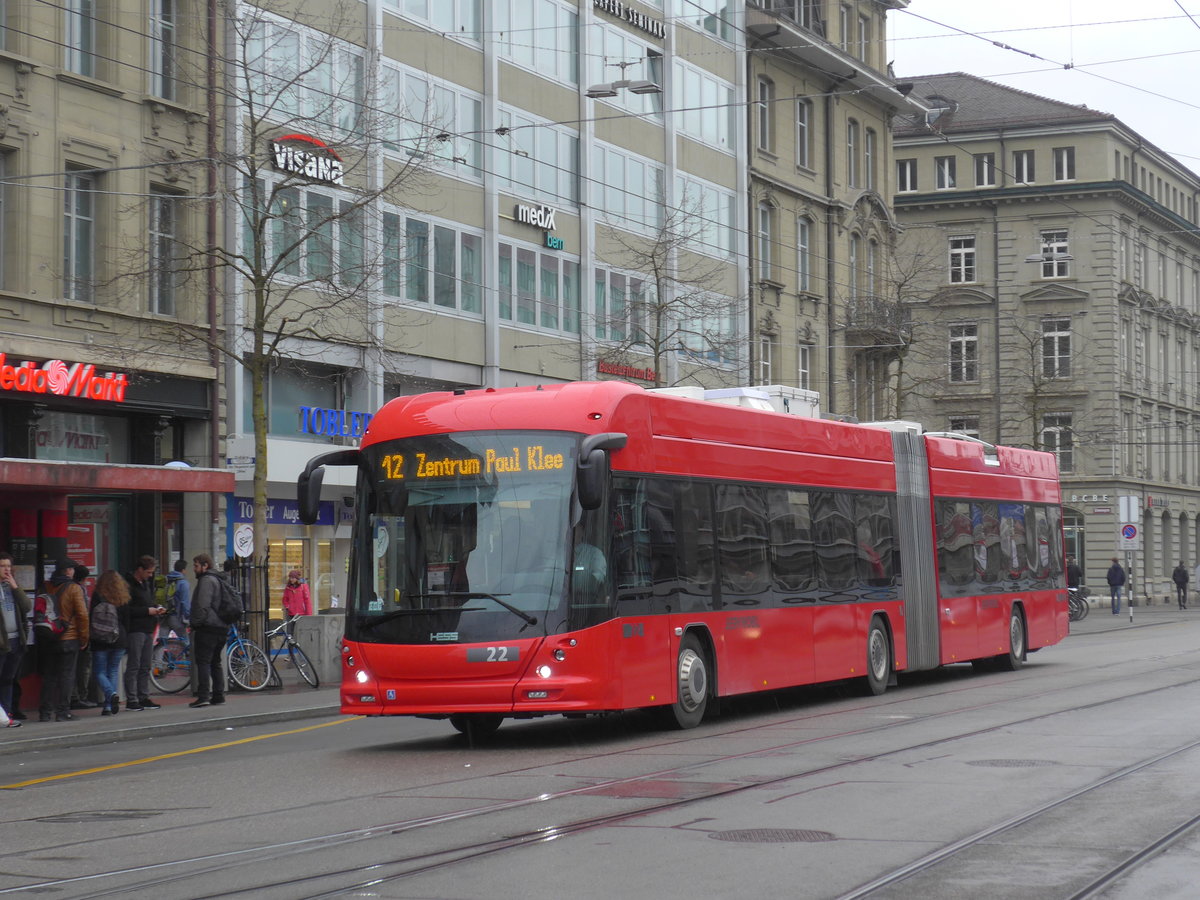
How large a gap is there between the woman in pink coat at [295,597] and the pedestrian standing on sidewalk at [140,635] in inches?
278

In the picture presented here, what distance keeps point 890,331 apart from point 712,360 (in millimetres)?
9048

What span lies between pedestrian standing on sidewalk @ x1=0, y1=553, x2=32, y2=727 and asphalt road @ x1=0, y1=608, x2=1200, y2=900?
5.98 ft

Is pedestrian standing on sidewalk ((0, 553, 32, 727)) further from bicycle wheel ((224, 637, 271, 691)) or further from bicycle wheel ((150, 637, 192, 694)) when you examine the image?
bicycle wheel ((224, 637, 271, 691))

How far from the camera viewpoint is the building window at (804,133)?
4962 centimetres

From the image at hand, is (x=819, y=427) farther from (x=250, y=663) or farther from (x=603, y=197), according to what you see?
(x=603, y=197)

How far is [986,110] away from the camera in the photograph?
75750 mm

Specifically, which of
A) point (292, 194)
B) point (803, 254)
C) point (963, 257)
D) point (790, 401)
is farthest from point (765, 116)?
point (963, 257)

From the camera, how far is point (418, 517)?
15.3 metres

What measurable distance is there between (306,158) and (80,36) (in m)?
4.90

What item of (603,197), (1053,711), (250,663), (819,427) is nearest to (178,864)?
(1053,711)

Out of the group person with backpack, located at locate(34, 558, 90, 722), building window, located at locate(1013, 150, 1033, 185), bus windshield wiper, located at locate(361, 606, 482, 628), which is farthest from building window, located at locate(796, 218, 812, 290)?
bus windshield wiper, located at locate(361, 606, 482, 628)

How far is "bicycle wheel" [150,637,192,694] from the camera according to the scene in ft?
77.5

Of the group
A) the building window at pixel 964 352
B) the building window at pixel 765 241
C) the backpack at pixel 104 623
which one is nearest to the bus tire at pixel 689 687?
the backpack at pixel 104 623

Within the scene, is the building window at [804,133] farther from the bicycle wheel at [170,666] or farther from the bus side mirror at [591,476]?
the bus side mirror at [591,476]
